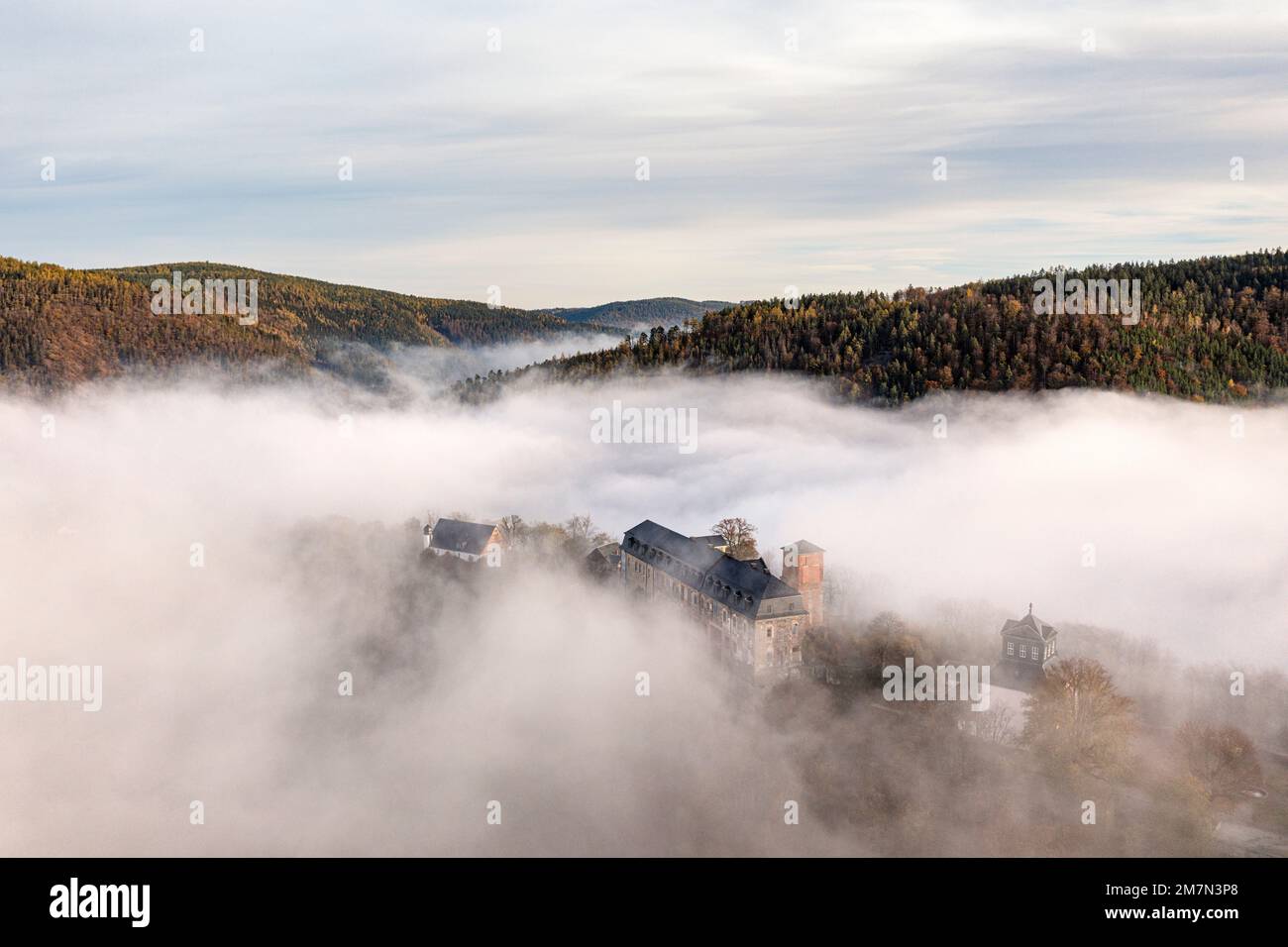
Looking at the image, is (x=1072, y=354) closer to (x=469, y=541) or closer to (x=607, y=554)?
(x=607, y=554)

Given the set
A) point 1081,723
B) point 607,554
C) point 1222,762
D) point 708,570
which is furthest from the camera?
point 607,554

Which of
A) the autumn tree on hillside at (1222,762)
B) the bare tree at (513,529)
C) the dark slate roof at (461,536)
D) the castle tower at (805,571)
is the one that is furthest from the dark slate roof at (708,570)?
the autumn tree on hillside at (1222,762)

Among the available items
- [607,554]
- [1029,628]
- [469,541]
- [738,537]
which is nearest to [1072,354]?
[738,537]

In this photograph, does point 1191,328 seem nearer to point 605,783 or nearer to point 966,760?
point 966,760

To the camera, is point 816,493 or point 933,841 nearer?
point 933,841

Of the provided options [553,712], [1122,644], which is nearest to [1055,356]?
[1122,644]

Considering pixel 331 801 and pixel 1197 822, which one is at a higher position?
pixel 1197 822
